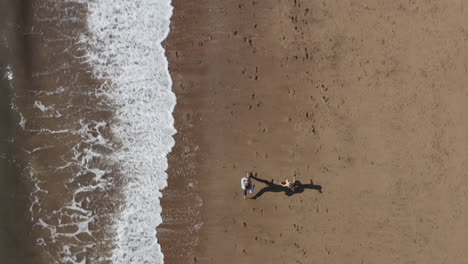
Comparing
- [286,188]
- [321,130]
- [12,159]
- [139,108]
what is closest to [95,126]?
[139,108]

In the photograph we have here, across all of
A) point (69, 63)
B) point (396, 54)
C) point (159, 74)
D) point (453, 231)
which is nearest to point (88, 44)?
point (69, 63)

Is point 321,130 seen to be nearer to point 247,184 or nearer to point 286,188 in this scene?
point 286,188

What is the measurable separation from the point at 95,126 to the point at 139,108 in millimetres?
1105

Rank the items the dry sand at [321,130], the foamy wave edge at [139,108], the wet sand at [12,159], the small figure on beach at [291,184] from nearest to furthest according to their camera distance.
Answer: the dry sand at [321,130]
the small figure on beach at [291,184]
the foamy wave edge at [139,108]
the wet sand at [12,159]

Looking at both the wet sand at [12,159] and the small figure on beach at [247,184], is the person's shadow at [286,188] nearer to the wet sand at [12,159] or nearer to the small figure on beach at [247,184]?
the small figure on beach at [247,184]

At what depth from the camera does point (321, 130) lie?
7.80 meters

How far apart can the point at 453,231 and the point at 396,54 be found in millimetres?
3917

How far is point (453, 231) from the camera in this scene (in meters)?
7.55

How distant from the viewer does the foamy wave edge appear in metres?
8.21

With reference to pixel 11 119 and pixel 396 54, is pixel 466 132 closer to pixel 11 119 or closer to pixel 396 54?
pixel 396 54

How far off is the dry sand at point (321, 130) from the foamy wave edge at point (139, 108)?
1.04ft

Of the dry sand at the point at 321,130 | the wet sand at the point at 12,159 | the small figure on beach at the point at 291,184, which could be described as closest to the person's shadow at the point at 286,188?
the small figure on beach at the point at 291,184

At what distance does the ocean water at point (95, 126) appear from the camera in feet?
27.0

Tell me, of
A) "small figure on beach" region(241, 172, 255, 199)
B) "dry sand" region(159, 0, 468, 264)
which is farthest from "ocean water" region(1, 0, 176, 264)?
"small figure on beach" region(241, 172, 255, 199)
